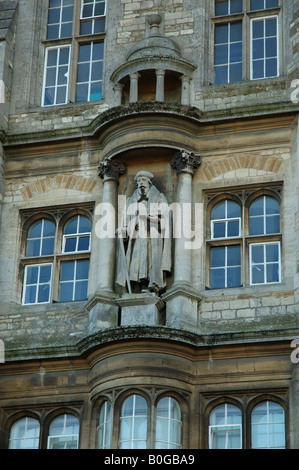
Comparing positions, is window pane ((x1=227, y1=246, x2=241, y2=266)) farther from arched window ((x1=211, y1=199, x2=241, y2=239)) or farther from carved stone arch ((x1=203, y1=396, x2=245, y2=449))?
carved stone arch ((x1=203, y1=396, x2=245, y2=449))

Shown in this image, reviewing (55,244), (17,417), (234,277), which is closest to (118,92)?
(55,244)

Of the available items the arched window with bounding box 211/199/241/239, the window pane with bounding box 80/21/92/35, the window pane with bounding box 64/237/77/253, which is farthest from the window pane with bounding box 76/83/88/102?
the arched window with bounding box 211/199/241/239

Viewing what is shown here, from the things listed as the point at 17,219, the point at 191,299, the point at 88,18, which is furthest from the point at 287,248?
the point at 88,18

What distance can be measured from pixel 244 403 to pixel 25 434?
3.75m

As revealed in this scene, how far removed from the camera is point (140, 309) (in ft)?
75.0

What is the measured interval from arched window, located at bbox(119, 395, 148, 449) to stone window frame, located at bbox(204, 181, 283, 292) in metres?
2.54

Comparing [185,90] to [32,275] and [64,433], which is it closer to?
[32,275]

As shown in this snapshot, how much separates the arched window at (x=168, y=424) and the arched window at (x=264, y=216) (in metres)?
3.53

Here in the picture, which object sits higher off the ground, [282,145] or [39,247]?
[282,145]

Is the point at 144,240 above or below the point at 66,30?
below

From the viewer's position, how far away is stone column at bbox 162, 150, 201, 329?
22859 millimetres

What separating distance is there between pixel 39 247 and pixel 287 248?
4.56 metres

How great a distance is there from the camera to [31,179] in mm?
25266
